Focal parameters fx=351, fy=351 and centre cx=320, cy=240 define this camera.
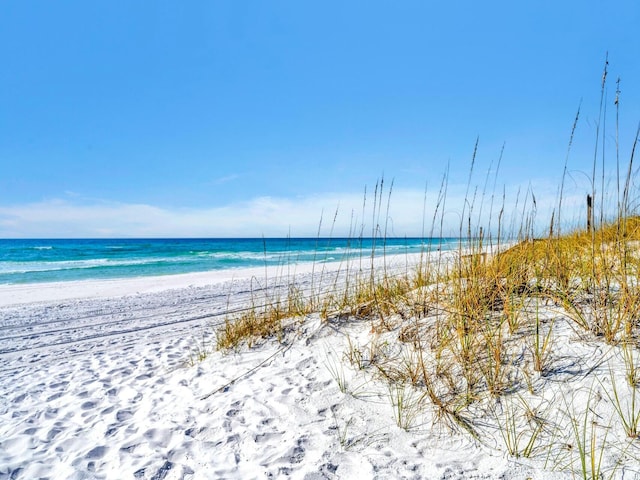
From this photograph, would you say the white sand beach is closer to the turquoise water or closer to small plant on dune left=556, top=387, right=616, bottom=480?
small plant on dune left=556, top=387, right=616, bottom=480

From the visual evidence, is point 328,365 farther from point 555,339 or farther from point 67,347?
point 67,347

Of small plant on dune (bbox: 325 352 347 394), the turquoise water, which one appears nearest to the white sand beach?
small plant on dune (bbox: 325 352 347 394)

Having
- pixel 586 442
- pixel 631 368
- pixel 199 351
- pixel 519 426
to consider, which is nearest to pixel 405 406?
pixel 519 426

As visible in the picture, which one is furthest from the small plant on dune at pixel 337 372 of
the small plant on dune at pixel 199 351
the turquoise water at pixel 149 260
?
the small plant on dune at pixel 199 351

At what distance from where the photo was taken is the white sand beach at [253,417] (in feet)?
5.85

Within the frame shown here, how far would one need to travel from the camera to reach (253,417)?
232 centimetres

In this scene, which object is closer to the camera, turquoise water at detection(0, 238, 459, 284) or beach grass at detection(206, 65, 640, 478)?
beach grass at detection(206, 65, 640, 478)

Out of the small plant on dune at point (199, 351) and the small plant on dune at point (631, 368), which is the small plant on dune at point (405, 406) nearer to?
the small plant on dune at point (631, 368)

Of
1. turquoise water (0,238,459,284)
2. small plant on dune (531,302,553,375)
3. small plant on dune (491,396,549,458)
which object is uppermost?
small plant on dune (531,302,553,375)

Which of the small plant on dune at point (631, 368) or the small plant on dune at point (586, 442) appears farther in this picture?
the small plant on dune at point (631, 368)

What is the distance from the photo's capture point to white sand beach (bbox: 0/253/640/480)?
1782 mm

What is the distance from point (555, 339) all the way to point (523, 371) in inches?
14.8

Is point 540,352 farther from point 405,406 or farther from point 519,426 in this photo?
point 405,406

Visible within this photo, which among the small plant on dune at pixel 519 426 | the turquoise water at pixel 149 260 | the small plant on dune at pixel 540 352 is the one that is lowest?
the turquoise water at pixel 149 260
